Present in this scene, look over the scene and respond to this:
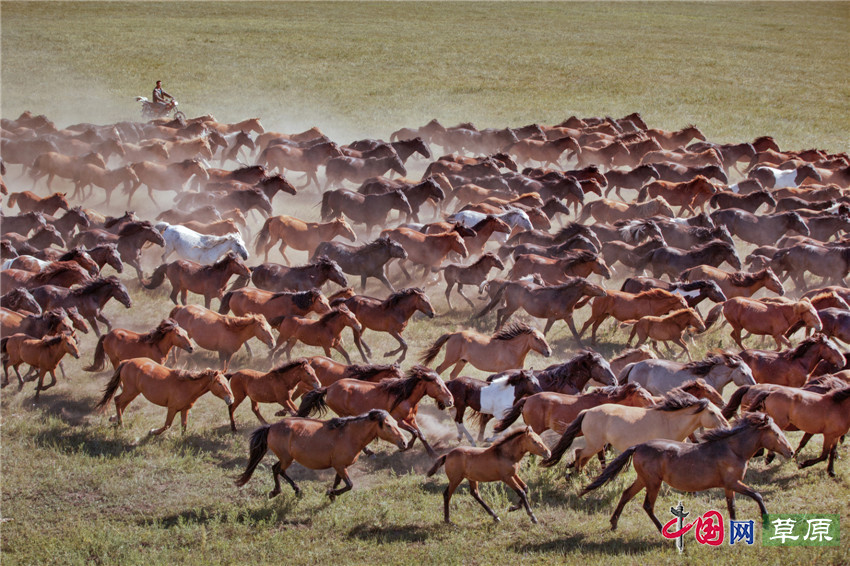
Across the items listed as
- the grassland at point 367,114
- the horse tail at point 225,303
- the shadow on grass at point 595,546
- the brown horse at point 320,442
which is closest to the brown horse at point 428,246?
the grassland at point 367,114

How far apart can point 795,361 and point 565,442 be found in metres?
3.54

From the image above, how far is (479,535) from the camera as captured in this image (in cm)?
763

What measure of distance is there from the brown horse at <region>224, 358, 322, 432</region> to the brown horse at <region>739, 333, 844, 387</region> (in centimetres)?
529

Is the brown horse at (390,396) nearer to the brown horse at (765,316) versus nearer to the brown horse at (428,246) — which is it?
the brown horse at (765,316)

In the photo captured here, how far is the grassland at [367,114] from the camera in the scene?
766 cm

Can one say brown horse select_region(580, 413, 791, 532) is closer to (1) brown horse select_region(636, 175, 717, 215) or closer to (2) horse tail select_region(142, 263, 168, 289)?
(2) horse tail select_region(142, 263, 168, 289)

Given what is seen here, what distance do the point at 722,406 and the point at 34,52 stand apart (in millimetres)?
44657

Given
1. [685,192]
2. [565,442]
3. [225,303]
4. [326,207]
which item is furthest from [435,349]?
[685,192]

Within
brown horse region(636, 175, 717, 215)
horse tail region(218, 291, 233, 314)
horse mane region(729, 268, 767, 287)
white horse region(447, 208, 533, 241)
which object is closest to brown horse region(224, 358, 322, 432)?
horse tail region(218, 291, 233, 314)

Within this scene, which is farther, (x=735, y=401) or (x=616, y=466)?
(x=735, y=401)

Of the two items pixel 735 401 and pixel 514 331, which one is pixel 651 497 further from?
pixel 514 331

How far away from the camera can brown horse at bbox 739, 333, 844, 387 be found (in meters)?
9.79

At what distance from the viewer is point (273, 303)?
11.9 m

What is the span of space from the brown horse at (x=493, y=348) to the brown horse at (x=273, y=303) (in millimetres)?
1835
